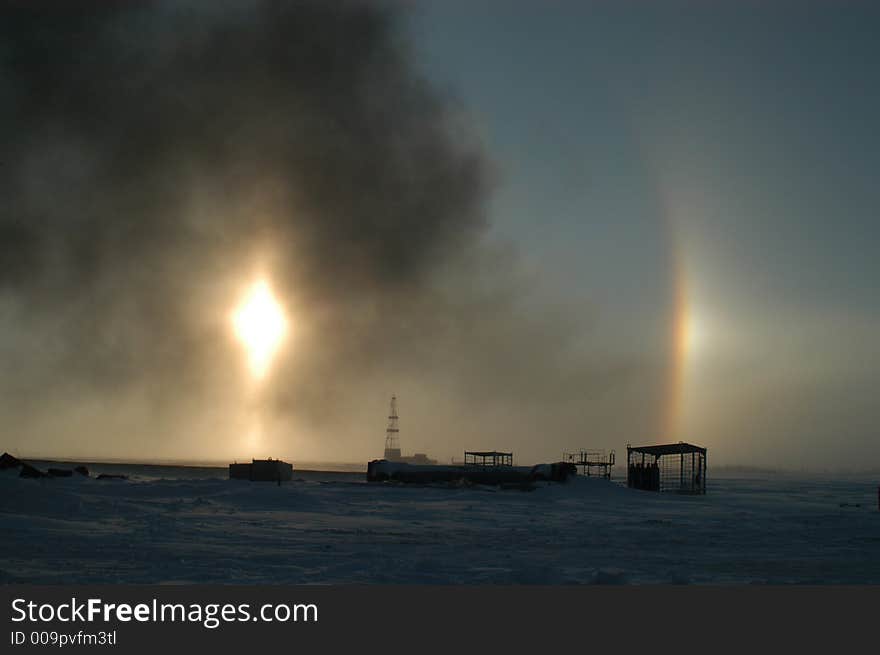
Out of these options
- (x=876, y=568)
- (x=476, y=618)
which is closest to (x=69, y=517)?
(x=476, y=618)

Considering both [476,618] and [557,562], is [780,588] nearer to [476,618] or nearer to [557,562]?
[557,562]

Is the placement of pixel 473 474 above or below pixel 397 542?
below

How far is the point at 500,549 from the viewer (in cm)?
2275

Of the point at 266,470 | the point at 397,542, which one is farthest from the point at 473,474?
the point at 397,542

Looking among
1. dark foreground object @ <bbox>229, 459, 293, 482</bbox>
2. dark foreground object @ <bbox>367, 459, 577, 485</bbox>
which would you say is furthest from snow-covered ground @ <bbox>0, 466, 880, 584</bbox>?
dark foreground object @ <bbox>367, 459, 577, 485</bbox>

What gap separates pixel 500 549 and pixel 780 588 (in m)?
8.52

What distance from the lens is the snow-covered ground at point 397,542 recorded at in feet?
56.2

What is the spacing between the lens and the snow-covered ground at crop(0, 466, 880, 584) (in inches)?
674

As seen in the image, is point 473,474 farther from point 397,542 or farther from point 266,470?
point 397,542

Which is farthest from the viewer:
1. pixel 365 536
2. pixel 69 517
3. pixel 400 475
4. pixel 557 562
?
pixel 400 475

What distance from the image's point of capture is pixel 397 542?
24.0 m

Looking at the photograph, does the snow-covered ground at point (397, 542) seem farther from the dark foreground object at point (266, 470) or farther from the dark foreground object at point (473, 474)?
the dark foreground object at point (473, 474)

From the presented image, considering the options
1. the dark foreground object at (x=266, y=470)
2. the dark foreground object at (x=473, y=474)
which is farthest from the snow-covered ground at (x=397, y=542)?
the dark foreground object at (x=473, y=474)

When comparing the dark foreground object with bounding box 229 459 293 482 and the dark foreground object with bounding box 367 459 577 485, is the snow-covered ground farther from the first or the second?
the dark foreground object with bounding box 367 459 577 485
